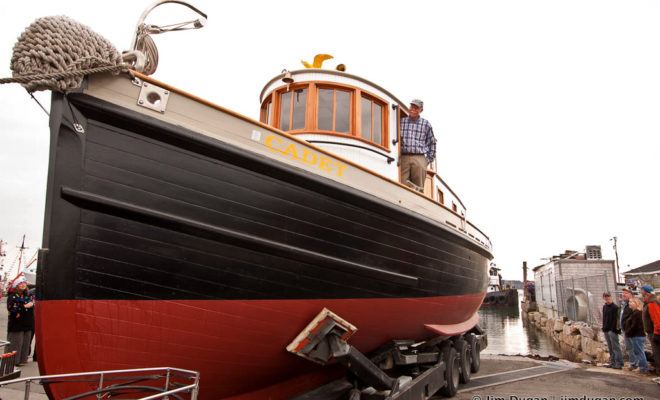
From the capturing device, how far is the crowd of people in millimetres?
6094

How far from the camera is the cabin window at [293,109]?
4598mm

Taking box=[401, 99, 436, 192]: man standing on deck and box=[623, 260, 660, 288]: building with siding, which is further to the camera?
box=[623, 260, 660, 288]: building with siding

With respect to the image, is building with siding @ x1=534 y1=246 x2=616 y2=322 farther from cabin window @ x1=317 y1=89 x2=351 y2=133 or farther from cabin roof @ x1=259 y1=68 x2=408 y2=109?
cabin window @ x1=317 y1=89 x2=351 y2=133

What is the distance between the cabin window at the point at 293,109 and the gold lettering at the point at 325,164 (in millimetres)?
1367

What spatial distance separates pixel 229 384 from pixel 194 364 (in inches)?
15.9

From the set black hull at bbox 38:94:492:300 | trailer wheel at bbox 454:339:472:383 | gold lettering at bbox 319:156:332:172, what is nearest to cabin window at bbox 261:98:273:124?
gold lettering at bbox 319:156:332:172

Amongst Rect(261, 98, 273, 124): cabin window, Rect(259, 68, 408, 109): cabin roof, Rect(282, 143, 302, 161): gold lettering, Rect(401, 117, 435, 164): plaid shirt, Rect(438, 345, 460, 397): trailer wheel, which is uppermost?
Rect(259, 68, 408, 109): cabin roof

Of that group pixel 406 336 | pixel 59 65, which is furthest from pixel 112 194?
pixel 406 336

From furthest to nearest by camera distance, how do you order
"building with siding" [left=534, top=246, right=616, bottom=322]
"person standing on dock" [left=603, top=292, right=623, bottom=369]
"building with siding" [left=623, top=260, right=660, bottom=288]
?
"building with siding" [left=623, top=260, right=660, bottom=288] → "building with siding" [left=534, top=246, right=616, bottom=322] → "person standing on dock" [left=603, top=292, right=623, bottom=369]

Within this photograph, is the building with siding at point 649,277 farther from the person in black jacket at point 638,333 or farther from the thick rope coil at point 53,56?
the thick rope coil at point 53,56

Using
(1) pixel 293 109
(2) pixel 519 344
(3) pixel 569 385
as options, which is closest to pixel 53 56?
(1) pixel 293 109

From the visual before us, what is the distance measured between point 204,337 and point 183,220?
0.84 meters

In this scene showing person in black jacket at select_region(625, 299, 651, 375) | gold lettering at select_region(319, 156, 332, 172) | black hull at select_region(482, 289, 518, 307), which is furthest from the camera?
black hull at select_region(482, 289, 518, 307)

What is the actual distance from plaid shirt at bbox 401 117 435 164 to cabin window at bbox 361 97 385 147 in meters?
0.39
